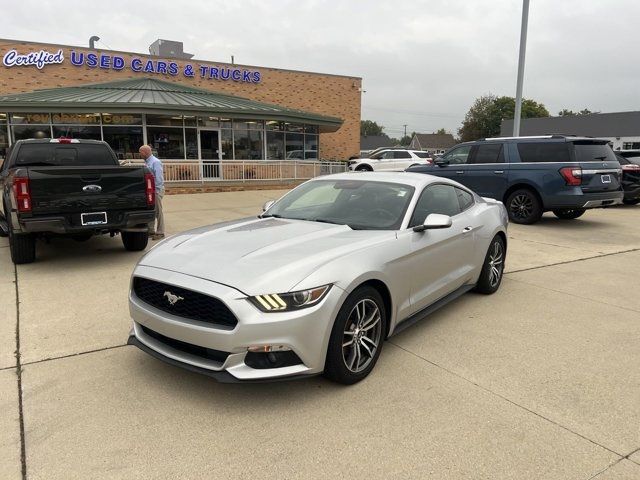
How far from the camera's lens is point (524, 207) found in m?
10.8

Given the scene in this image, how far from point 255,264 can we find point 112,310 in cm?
247

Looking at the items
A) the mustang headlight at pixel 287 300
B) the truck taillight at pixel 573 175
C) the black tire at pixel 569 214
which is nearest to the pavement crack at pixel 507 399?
the mustang headlight at pixel 287 300

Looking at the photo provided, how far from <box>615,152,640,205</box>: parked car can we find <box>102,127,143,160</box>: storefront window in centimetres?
1778

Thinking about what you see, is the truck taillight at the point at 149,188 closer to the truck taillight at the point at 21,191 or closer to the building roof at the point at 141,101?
the truck taillight at the point at 21,191

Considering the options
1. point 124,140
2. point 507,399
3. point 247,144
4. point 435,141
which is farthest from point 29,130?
point 435,141

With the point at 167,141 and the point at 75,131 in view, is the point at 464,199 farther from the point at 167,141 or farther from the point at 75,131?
the point at 75,131

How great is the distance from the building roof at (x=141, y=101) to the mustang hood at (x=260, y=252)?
1617 cm

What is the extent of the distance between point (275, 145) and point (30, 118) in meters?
10.7

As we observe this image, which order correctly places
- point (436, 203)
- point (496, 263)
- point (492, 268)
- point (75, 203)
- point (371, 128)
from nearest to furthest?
1. point (436, 203)
2. point (492, 268)
3. point (496, 263)
4. point (75, 203)
5. point (371, 128)

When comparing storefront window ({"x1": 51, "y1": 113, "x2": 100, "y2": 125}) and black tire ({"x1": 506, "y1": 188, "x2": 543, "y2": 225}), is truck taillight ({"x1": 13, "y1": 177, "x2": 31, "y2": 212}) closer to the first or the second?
black tire ({"x1": 506, "y1": 188, "x2": 543, "y2": 225})

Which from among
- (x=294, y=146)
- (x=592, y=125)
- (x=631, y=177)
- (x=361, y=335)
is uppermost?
(x=592, y=125)

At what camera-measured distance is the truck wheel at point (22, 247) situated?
6.54 m

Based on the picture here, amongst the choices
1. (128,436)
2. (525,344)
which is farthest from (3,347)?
(525,344)

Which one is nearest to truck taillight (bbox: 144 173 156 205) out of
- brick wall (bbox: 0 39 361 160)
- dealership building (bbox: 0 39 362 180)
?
dealership building (bbox: 0 39 362 180)
